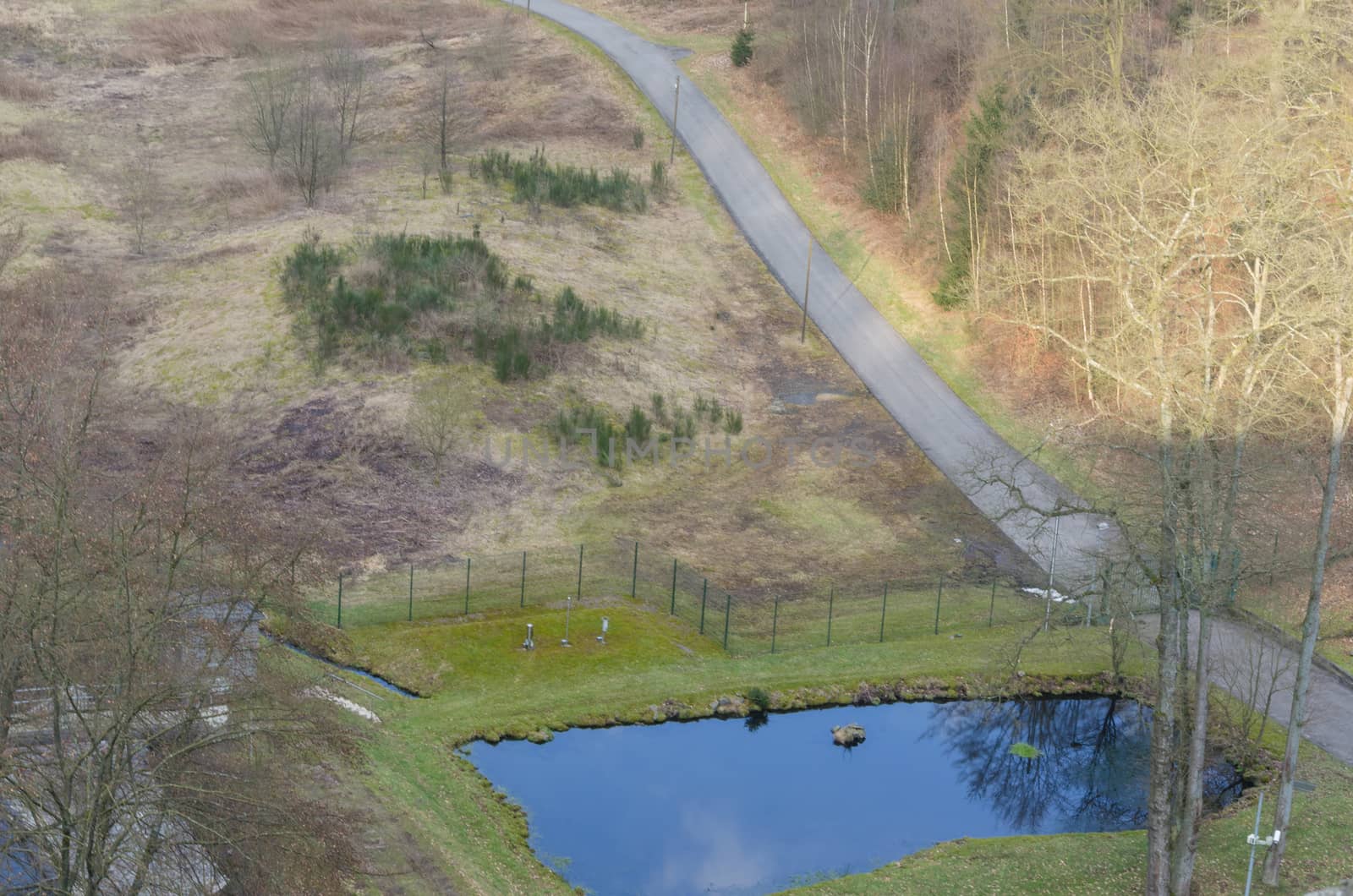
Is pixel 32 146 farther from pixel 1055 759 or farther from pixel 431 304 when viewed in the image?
pixel 1055 759

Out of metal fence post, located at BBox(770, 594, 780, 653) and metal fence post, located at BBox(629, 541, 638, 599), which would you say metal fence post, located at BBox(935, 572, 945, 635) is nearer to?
metal fence post, located at BBox(770, 594, 780, 653)

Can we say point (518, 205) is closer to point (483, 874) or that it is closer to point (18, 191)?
point (18, 191)

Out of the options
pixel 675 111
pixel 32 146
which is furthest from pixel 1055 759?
pixel 32 146

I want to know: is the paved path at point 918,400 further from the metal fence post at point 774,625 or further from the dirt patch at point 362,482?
the dirt patch at point 362,482

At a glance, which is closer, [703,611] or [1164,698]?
[1164,698]

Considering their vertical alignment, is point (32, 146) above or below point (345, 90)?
below
